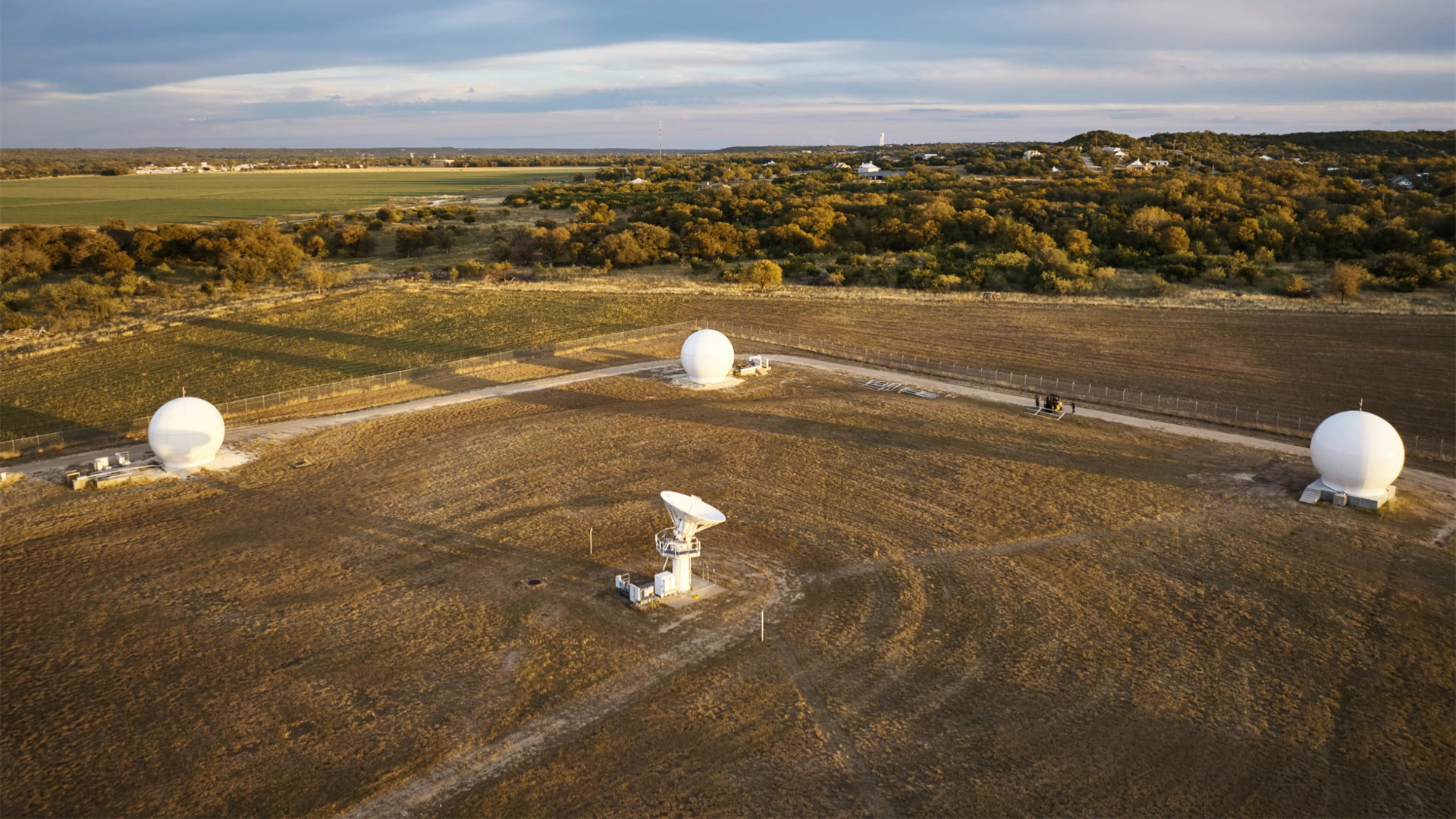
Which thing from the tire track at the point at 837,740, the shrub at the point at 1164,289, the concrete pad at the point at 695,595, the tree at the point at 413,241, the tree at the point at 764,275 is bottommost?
the tire track at the point at 837,740

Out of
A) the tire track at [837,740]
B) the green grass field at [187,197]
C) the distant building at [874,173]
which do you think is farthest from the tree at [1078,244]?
the green grass field at [187,197]

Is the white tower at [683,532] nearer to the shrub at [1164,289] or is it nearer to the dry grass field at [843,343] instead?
the dry grass field at [843,343]

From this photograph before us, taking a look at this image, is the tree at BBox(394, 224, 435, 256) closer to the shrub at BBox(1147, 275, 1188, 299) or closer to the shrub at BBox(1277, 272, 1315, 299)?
the shrub at BBox(1147, 275, 1188, 299)

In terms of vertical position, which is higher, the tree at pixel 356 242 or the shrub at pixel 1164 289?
the tree at pixel 356 242

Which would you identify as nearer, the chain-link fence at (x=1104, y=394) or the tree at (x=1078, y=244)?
the chain-link fence at (x=1104, y=394)

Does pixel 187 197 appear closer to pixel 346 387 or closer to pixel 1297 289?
pixel 346 387
